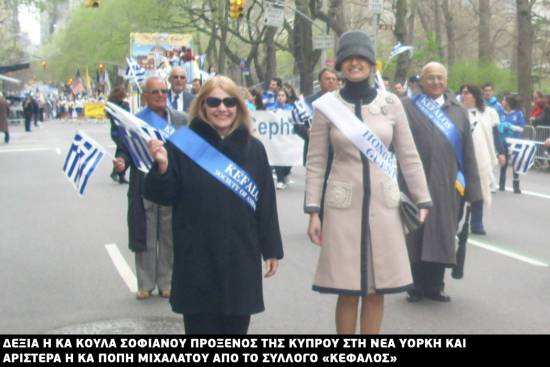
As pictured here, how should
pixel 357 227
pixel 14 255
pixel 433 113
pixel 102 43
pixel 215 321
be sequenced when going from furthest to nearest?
pixel 102 43
pixel 14 255
pixel 433 113
pixel 357 227
pixel 215 321

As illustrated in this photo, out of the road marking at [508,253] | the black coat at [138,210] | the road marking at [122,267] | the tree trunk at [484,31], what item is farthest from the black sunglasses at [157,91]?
the tree trunk at [484,31]

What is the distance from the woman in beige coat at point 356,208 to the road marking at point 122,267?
3.18m

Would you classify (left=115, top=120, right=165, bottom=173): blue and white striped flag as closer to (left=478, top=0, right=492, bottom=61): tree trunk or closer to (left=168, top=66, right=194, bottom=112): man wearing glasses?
(left=168, top=66, right=194, bottom=112): man wearing glasses

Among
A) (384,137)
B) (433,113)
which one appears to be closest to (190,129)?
(384,137)

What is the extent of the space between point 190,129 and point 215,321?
94 cm

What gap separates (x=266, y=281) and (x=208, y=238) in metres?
4.09

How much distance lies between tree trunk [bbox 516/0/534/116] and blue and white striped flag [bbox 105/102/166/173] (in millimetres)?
20760

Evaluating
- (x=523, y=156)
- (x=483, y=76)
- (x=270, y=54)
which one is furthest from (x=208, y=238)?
(x=270, y=54)

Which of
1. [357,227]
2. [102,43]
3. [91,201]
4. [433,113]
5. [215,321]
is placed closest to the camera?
[215,321]

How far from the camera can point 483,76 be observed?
3606cm

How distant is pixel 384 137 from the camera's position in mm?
5559

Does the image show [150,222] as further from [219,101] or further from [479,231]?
[479,231]

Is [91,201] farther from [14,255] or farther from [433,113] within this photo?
[433,113]
